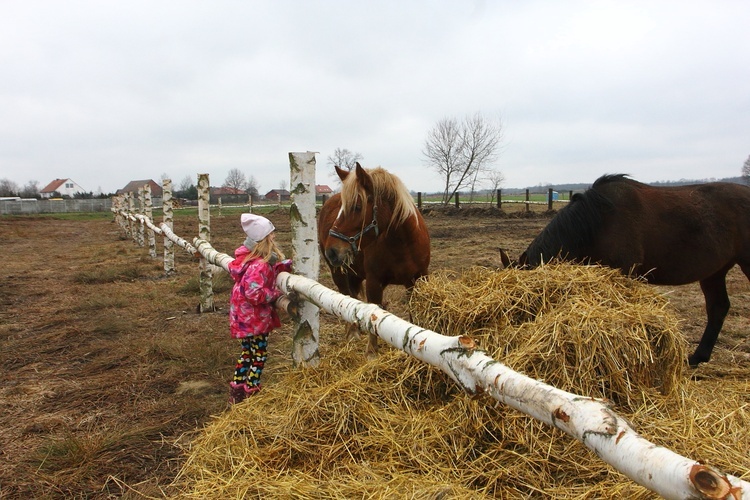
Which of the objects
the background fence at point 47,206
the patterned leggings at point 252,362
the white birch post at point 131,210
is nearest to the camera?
the patterned leggings at point 252,362

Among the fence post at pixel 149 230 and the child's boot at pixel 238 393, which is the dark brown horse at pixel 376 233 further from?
the fence post at pixel 149 230

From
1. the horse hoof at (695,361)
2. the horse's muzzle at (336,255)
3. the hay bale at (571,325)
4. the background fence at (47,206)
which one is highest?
the background fence at (47,206)

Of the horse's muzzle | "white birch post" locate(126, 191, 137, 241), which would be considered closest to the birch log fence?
the horse's muzzle

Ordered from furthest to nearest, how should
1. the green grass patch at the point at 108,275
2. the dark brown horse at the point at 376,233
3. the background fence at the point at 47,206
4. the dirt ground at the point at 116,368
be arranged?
the background fence at the point at 47,206 → the green grass patch at the point at 108,275 → the dark brown horse at the point at 376,233 → the dirt ground at the point at 116,368

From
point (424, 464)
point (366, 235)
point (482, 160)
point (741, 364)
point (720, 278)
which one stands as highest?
point (482, 160)

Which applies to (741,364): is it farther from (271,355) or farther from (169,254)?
(169,254)

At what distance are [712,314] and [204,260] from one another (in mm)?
5884

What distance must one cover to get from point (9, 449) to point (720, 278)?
617 centimetres

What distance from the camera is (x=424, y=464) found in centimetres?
204

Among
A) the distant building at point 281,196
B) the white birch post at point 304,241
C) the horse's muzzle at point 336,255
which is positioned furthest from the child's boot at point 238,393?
the distant building at point 281,196

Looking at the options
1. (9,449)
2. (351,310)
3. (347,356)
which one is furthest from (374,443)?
(9,449)

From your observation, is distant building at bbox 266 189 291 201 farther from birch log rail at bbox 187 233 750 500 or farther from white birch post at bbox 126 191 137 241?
birch log rail at bbox 187 233 750 500

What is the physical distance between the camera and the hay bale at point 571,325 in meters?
2.38

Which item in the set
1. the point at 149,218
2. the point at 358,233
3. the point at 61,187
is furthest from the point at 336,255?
the point at 61,187
